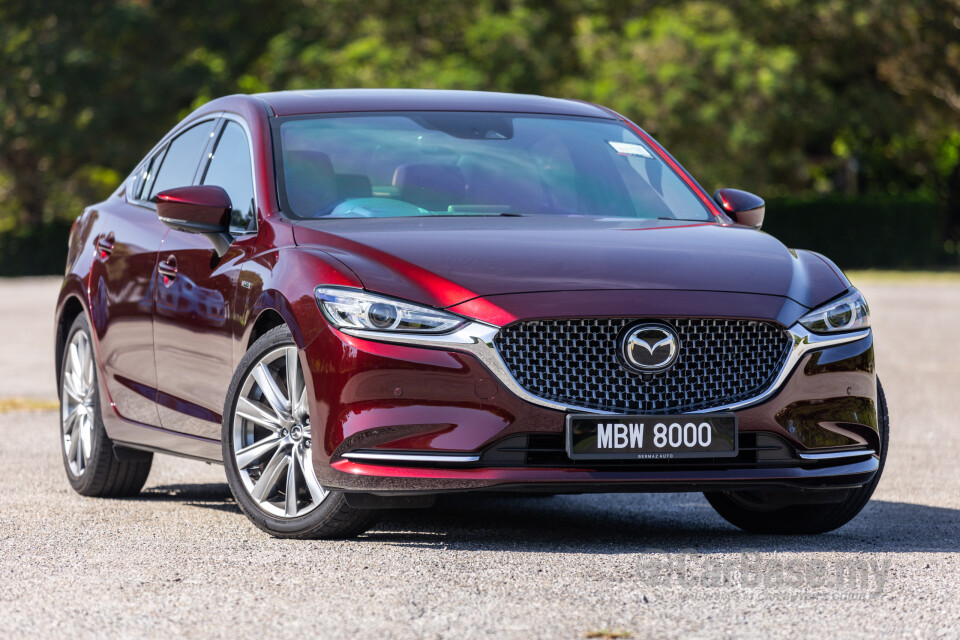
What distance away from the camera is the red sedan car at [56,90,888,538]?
17.5 ft

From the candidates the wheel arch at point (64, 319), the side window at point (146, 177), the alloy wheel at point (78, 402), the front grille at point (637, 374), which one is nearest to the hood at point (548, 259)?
the front grille at point (637, 374)

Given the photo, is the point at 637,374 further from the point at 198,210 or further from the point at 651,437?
the point at 198,210

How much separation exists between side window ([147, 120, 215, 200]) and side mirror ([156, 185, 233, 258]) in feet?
3.01

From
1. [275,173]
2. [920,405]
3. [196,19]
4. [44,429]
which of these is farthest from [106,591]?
[196,19]

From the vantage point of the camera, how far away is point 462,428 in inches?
209

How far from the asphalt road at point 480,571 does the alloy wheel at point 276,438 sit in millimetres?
159

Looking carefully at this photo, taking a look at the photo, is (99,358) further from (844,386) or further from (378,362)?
(844,386)

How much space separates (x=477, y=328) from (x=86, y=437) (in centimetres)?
296

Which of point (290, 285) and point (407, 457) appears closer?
point (407, 457)

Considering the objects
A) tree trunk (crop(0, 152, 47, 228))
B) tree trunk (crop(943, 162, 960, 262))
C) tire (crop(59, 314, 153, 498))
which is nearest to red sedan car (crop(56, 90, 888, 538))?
tire (crop(59, 314, 153, 498))

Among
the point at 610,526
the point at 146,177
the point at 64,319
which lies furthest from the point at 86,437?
the point at 610,526

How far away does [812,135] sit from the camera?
145 ft

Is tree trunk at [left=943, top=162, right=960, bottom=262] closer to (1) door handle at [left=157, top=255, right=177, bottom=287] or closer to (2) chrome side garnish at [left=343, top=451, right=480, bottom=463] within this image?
(1) door handle at [left=157, top=255, right=177, bottom=287]

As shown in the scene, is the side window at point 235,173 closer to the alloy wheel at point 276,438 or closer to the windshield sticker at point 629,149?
the alloy wheel at point 276,438
